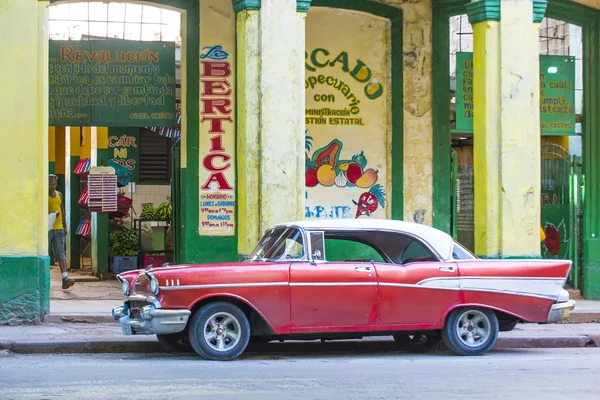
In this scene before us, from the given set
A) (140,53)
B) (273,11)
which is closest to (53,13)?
(140,53)

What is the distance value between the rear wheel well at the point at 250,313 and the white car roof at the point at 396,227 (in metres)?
1.06

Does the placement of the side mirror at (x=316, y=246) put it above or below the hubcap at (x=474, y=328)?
above

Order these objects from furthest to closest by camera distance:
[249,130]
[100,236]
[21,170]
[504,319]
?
1. [100,236]
2. [249,130]
3. [21,170]
4. [504,319]

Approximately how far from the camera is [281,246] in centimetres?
1046

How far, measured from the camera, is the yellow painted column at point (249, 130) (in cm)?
1284

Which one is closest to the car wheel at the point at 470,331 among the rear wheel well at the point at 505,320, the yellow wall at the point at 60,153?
the rear wheel well at the point at 505,320

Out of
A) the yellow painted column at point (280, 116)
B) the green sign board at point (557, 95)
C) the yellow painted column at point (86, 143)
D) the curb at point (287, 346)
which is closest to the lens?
the curb at point (287, 346)

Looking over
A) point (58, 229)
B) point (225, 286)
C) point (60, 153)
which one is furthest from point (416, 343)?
point (60, 153)

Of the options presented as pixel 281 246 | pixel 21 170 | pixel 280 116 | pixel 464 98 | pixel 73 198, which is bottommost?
pixel 281 246

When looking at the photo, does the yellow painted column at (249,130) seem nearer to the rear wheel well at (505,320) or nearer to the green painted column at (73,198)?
the rear wheel well at (505,320)

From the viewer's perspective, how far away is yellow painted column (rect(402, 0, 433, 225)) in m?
15.9

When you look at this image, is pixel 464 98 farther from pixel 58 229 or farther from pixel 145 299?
pixel 145 299

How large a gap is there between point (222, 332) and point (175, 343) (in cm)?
94

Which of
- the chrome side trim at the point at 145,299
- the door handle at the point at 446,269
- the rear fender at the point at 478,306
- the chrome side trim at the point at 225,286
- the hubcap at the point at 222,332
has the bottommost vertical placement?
the hubcap at the point at 222,332
